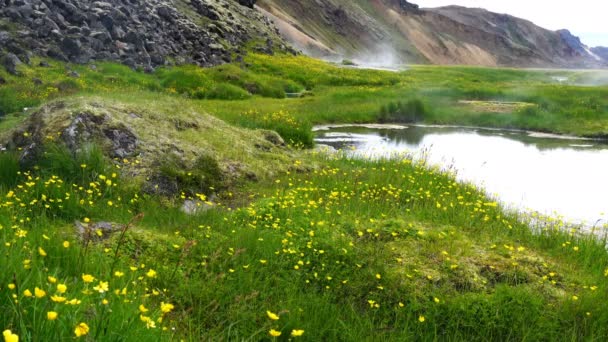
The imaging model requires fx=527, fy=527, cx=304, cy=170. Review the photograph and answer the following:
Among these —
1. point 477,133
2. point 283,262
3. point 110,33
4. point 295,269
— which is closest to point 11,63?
point 110,33

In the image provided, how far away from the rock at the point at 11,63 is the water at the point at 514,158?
14.9 meters

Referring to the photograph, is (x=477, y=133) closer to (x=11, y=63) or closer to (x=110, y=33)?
(x=11, y=63)

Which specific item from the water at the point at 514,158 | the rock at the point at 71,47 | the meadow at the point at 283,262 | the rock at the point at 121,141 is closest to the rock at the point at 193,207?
the meadow at the point at 283,262

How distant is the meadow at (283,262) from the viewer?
468 centimetres

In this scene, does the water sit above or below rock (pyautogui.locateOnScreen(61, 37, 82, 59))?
below

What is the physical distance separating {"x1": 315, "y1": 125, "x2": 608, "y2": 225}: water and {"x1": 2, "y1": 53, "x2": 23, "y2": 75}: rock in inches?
588

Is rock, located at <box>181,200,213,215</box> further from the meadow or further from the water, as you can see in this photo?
the water

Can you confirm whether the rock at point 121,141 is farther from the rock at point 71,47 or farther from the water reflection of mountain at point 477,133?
the rock at point 71,47

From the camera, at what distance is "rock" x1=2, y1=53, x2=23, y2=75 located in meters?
25.3

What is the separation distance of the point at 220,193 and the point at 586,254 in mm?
6886

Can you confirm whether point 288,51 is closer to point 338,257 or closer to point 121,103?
point 121,103

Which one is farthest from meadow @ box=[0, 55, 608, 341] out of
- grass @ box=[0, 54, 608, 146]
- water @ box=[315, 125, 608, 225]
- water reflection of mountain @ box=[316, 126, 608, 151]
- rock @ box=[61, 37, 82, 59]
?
rock @ box=[61, 37, 82, 59]

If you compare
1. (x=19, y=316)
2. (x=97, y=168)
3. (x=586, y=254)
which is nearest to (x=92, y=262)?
(x=19, y=316)

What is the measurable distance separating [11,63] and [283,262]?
24.2 m
